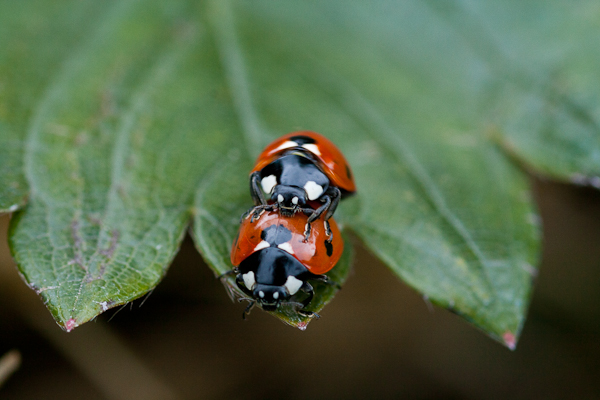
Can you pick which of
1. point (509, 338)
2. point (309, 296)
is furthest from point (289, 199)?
point (509, 338)

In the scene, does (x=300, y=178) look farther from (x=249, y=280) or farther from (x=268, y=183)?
(x=249, y=280)

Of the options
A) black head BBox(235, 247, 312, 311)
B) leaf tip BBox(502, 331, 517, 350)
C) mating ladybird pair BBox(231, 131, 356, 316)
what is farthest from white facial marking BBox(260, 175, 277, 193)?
leaf tip BBox(502, 331, 517, 350)

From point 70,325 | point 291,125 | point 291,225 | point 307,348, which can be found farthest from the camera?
point 307,348

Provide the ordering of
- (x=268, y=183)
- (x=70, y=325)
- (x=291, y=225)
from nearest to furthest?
(x=70, y=325) < (x=291, y=225) < (x=268, y=183)

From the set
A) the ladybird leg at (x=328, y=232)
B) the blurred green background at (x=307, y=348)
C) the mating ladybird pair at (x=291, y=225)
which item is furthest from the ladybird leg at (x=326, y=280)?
the blurred green background at (x=307, y=348)

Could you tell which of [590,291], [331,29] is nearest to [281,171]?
[331,29]

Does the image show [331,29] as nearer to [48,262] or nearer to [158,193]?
[158,193]
